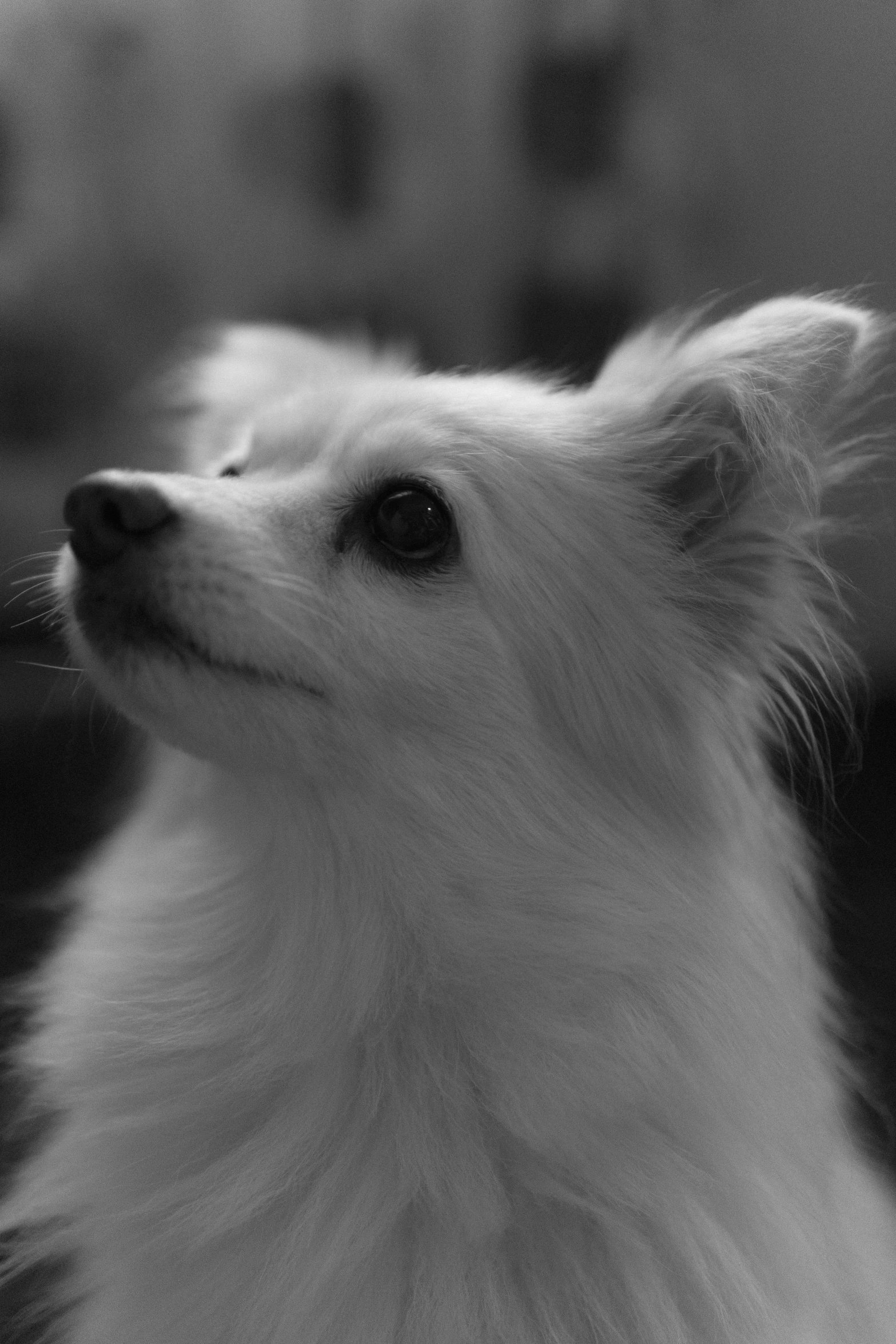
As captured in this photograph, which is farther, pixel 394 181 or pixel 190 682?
pixel 394 181

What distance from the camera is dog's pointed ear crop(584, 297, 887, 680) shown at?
109 centimetres

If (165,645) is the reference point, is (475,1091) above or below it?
below

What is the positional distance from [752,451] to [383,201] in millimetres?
1131

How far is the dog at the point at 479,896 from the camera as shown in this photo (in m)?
1.08

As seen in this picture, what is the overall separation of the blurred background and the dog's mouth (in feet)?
2.83

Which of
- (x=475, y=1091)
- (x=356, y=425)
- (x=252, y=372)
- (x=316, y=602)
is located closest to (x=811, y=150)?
(x=252, y=372)

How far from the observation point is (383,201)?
2.04 m

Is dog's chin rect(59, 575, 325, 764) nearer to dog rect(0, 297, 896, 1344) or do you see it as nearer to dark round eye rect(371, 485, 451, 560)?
dog rect(0, 297, 896, 1344)

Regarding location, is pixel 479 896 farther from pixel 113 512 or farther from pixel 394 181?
pixel 394 181

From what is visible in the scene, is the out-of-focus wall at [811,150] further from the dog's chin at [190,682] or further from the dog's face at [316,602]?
the dog's chin at [190,682]

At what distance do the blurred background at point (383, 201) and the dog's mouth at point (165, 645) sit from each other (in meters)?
0.86

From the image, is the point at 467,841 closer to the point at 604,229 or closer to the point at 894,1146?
the point at 894,1146

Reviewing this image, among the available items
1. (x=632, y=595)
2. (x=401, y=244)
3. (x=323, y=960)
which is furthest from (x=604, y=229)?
(x=323, y=960)

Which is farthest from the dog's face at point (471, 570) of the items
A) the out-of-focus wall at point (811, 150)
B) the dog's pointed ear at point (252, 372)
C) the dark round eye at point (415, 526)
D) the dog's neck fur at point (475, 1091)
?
the out-of-focus wall at point (811, 150)
